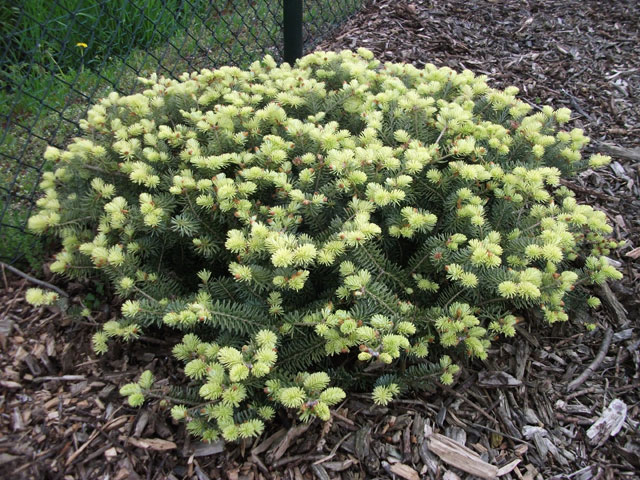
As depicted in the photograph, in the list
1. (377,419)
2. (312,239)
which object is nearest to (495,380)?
(377,419)

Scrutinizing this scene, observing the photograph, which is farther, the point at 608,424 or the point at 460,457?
the point at 608,424

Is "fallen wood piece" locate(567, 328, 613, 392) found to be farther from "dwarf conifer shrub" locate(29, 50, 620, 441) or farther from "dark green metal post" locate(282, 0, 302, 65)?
"dark green metal post" locate(282, 0, 302, 65)

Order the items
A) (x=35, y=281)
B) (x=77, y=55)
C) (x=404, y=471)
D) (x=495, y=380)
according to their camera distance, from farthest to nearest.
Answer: (x=77, y=55)
(x=35, y=281)
(x=495, y=380)
(x=404, y=471)

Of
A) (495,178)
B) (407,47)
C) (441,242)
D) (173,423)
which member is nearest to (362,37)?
(407,47)

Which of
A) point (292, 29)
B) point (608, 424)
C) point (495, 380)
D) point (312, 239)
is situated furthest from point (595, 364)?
point (292, 29)

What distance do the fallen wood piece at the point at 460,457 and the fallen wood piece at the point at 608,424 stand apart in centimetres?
44

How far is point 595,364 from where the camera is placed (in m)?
2.01

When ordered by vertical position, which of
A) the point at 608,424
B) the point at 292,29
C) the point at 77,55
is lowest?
the point at 608,424

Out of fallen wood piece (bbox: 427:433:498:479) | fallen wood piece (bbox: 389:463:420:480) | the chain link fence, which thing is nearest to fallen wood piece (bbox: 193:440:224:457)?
fallen wood piece (bbox: 389:463:420:480)

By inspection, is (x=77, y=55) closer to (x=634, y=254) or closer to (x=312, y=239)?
(x=312, y=239)

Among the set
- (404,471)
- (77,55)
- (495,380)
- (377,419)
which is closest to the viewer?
(404,471)

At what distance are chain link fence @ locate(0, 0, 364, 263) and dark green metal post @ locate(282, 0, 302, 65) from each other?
0.40 meters

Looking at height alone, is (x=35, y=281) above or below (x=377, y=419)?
Result: above

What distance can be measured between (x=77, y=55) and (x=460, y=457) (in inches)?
151
